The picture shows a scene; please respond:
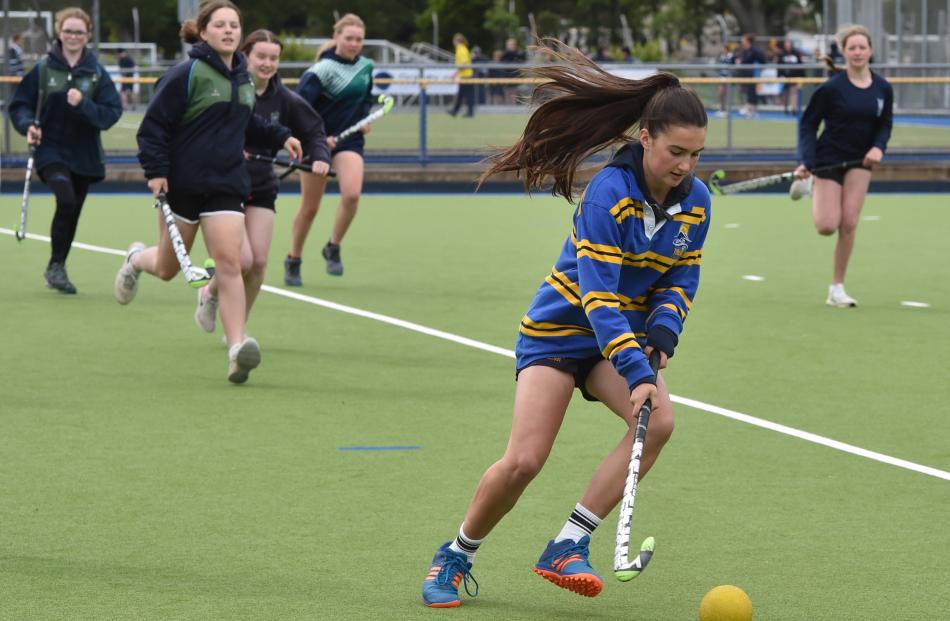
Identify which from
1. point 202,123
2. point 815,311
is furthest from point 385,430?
point 815,311

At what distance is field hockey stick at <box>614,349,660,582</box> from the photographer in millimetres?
4781

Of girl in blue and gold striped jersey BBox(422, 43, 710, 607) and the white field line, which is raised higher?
girl in blue and gold striped jersey BBox(422, 43, 710, 607)

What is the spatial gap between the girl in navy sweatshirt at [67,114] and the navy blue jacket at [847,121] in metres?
4.90

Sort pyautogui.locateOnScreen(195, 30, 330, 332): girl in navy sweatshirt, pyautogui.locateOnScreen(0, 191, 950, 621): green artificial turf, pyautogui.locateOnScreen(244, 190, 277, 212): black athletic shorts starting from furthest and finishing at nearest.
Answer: pyautogui.locateOnScreen(244, 190, 277, 212): black athletic shorts → pyautogui.locateOnScreen(195, 30, 330, 332): girl in navy sweatshirt → pyautogui.locateOnScreen(0, 191, 950, 621): green artificial turf

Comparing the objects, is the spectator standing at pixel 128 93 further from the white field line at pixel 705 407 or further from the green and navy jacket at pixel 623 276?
the green and navy jacket at pixel 623 276

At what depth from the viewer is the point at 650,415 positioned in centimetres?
505

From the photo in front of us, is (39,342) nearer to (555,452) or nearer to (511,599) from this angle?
(555,452)

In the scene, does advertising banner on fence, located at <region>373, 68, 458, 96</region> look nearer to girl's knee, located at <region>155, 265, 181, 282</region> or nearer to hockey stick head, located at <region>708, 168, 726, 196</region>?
hockey stick head, located at <region>708, 168, 726, 196</region>

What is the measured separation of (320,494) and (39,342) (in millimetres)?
4397

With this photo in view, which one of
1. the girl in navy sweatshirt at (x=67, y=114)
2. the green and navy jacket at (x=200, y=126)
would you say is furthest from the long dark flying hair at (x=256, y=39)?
the girl in navy sweatshirt at (x=67, y=114)

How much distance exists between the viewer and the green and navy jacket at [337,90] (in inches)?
514

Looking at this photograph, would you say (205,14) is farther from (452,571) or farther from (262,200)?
(452,571)

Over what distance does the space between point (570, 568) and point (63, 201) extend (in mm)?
8205

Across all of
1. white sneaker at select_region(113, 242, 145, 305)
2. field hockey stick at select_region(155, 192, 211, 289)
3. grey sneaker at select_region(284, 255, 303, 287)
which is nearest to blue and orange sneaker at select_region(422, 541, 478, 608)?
field hockey stick at select_region(155, 192, 211, 289)
